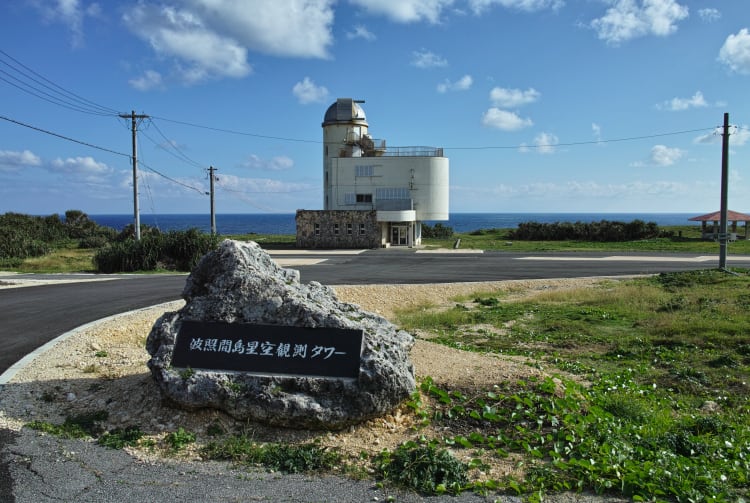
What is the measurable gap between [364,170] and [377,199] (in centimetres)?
247

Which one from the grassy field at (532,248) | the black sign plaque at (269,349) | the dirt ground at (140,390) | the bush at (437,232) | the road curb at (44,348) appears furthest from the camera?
the bush at (437,232)

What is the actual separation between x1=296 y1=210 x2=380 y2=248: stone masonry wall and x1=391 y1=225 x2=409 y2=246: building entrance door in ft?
8.41

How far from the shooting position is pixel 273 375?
685cm

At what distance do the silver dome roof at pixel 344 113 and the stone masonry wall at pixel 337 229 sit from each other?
9039 mm

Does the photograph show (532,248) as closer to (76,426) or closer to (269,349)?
(269,349)

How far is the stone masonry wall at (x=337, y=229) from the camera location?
4191 cm

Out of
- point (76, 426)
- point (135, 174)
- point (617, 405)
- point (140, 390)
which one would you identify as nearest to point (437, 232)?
point (135, 174)

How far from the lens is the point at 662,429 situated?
671 cm

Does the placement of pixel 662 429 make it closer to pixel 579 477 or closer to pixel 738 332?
pixel 579 477

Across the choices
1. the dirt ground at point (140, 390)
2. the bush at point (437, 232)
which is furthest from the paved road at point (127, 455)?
the bush at point (437, 232)

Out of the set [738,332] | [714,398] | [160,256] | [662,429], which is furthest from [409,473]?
[160,256]

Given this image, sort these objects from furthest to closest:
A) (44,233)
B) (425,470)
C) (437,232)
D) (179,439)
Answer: (437,232) → (44,233) → (179,439) → (425,470)

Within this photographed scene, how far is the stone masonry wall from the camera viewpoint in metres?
41.9

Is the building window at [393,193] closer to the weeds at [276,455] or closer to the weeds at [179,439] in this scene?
the weeds at [179,439]
